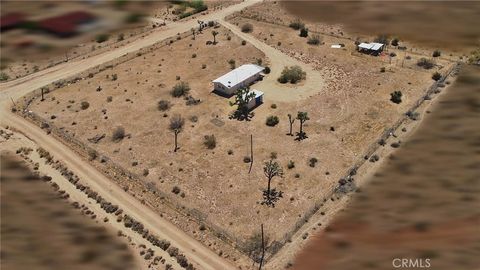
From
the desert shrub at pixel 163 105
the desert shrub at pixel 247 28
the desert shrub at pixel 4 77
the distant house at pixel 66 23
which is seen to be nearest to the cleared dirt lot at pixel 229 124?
the desert shrub at pixel 163 105

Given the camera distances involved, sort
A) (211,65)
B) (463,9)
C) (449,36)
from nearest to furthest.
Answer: (449,36)
(463,9)
(211,65)

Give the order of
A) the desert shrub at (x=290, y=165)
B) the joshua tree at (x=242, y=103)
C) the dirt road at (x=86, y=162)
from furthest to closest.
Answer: the joshua tree at (x=242, y=103) < the desert shrub at (x=290, y=165) < the dirt road at (x=86, y=162)

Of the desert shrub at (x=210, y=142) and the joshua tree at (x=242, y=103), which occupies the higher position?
the joshua tree at (x=242, y=103)

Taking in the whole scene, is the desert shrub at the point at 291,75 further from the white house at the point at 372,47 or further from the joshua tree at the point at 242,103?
the white house at the point at 372,47

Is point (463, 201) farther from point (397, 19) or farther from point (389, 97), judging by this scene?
point (389, 97)

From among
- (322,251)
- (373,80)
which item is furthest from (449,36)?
(373,80)

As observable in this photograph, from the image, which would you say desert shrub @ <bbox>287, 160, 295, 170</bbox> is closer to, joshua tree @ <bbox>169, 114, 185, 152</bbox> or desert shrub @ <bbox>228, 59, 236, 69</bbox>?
joshua tree @ <bbox>169, 114, 185, 152</bbox>
